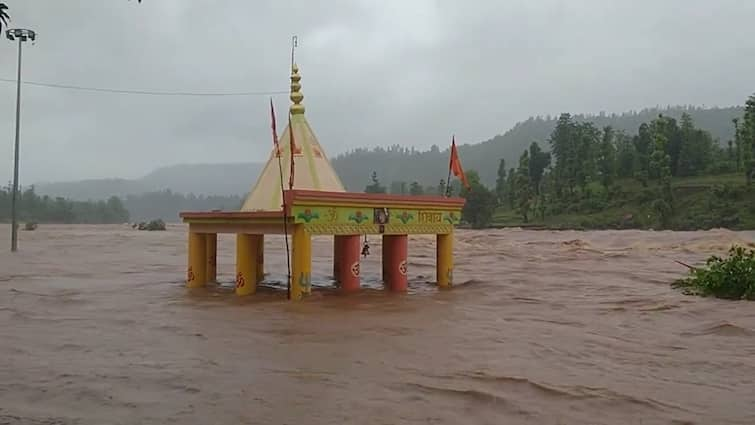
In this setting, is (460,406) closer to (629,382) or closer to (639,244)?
(629,382)

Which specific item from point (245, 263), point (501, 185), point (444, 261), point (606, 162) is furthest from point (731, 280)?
point (501, 185)

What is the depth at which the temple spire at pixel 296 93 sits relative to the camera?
13200 mm

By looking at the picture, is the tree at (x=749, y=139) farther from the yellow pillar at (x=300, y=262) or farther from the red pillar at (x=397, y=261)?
the yellow pillar at (x=300, y=262)

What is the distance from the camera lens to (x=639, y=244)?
92.9ft

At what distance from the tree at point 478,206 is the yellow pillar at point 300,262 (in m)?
50.0

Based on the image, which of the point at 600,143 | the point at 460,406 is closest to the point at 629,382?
the point at 460,406

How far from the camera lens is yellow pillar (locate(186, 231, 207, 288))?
1143 centimetres

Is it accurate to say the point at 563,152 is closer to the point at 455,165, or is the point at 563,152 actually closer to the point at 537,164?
the point at 537,164

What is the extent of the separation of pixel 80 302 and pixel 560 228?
46.3 m

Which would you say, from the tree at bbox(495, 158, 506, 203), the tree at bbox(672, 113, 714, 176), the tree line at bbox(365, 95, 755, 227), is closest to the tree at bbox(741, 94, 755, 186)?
the tree line at bbox(365, 95, 755, 227)

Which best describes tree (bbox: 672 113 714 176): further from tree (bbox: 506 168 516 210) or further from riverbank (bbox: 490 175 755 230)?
tree (bbox: 506 168 516 210)

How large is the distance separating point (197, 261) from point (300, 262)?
316 cm

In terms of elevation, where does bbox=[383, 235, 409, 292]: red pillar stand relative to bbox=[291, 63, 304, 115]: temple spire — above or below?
below

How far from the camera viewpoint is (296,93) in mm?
13289
